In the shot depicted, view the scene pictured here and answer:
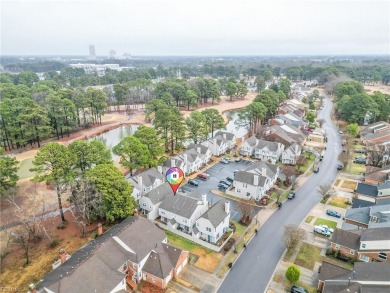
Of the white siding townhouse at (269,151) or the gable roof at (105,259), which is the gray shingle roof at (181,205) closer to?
the gable roof at (105,259)

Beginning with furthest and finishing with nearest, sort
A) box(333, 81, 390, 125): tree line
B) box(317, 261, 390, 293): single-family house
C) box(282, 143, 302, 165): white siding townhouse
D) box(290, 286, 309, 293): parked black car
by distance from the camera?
box(333, 81, 390, 125): tree line < box(282, 143, 302, 165): white siding townhouse < box(290, 286, 309, 293): parked black car < box(317, 261, 390, 293): single-family house

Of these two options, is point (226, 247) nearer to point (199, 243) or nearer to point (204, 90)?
point (199, 243)

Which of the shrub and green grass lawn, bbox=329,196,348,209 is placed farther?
green grass lawn, bbox=329,196,348,209

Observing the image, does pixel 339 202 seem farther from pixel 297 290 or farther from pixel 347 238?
pixel 297 290

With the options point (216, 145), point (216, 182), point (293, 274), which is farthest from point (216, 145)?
point (293, 274)

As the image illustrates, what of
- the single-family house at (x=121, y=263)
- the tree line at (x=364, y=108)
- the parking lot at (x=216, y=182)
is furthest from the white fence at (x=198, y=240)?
the tree line at (x=364, y=108)

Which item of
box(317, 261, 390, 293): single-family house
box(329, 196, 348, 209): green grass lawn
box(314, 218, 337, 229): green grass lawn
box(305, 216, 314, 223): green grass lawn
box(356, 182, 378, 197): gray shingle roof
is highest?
box(317, 261, 390, 293): single-family house

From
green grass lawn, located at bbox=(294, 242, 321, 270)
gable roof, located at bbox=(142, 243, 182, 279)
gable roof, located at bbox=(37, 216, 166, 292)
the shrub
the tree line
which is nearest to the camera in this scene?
gable roof, located at bbox=(37, 216, 166, 292)

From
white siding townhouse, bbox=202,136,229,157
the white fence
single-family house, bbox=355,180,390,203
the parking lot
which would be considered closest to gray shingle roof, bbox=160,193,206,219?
the white fence

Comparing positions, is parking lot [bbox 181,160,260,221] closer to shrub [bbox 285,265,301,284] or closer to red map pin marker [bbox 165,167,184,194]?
red map pin marker [bbox 165,167,184,194]
